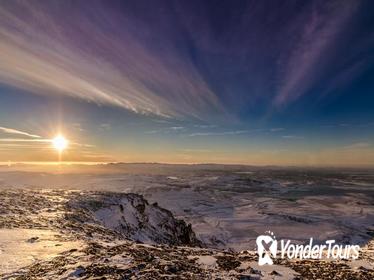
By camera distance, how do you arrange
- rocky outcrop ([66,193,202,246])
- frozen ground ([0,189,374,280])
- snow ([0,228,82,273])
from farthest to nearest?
rocky outcrop ([66,193,202,246]), snow ([0,228,82,273]), frozen ground ([0,189,374,280])

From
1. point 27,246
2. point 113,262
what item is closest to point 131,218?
point 27,246

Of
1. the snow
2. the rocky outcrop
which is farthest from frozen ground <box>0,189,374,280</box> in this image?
the rocky outcrop

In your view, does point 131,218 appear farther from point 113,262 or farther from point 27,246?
point 113,262

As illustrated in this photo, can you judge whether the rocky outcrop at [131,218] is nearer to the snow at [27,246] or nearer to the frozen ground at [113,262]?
the frozen ground at [113,262]

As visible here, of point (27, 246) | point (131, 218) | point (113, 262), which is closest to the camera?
point (113, 262)

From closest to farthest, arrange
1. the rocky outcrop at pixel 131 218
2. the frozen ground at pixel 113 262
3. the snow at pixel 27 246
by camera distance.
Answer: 1. the frozen ground at pixel 113 262
2. the snow at pixel 27 246
3. the rocky outcrop at pixel 131 218

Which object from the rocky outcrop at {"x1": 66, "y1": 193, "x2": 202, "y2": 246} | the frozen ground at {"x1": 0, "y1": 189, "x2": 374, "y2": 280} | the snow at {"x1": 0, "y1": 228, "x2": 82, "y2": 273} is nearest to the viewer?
the frozen ground at {"x1": 0, "y1": 189, "x2": 374, "y2": 280}

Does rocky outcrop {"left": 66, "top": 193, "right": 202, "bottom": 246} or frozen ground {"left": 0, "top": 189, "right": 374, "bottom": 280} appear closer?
frozen ground {"left": 0, "top": 189, "right": 374, "bottom": 280}

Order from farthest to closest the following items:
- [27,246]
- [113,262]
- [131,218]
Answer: [131,218], [27,246], [113,262]

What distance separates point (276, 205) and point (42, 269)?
9194 centimetres

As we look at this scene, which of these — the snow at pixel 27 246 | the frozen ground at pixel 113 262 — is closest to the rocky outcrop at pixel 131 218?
the frozen ground at pixel 113 262

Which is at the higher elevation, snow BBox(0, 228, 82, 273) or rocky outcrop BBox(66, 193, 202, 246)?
snow BBox(0, 228, 82, 273)

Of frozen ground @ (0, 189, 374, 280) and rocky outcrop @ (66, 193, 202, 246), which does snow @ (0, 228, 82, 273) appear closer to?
frozen ground @ (0, 189, 374, 280)

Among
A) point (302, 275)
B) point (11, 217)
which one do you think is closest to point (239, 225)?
point (11, 217)
